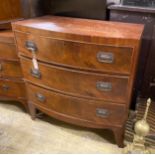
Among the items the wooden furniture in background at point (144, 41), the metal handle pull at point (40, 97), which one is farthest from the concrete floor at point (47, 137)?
the wooden furniture in background at point (144, 41)

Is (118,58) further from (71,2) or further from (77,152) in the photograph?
(77,152)

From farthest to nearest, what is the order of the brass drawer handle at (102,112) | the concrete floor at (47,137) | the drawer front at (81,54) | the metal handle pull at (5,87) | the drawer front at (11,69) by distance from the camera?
the metal handle pull at (5,87) → the drawer front at (11,69) → the concrete floor at (47,137) → the brass drawer handle at (102,112) → the drawer front at (81,54)

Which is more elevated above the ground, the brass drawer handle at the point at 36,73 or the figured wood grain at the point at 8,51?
the figured wood grain at the point at 8,51

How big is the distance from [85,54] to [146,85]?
2.49 ft

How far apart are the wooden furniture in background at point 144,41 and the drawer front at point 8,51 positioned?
86cm

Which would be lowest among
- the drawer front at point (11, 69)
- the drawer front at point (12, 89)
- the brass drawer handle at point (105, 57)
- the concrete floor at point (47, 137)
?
the concrete floor at point (47, 137)

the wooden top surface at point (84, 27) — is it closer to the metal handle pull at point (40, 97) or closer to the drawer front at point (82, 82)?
the drawer front at point (82, 82)

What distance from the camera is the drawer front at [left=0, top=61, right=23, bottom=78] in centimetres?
169

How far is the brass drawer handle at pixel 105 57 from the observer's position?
3.81 ft

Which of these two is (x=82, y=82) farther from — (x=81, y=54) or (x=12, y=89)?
(x=12, y=89)

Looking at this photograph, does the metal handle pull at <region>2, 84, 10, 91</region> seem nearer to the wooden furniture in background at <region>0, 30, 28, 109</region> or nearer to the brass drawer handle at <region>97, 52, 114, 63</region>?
the wooden furniture in background at <region>0, 30, 28, 109</region>

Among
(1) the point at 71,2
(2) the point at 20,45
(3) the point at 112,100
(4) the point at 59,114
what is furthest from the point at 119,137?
(1) the point at 71,2

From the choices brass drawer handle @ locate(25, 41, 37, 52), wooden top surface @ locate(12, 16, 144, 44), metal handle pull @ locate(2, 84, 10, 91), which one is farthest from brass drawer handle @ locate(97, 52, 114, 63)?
metal handle pull @ locate(2, 84, 10, 91)

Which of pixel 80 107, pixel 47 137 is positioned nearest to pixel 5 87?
pixel 47 137
